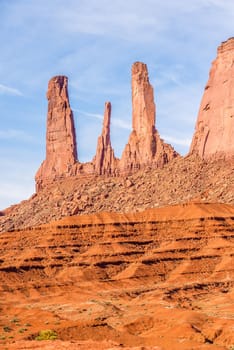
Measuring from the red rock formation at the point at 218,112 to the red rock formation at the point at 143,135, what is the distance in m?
7.60

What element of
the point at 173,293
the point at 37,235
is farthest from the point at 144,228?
the point at 173,293

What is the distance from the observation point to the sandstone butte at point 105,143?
15538cm

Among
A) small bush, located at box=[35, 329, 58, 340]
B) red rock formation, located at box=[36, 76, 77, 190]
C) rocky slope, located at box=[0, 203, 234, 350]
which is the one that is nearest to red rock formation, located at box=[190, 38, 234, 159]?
rocky slope, located at box=[0, 203, 234, 350]

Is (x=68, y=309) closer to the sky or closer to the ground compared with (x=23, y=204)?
closer to the ground

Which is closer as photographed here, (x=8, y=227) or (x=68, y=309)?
(x=68, y=309)

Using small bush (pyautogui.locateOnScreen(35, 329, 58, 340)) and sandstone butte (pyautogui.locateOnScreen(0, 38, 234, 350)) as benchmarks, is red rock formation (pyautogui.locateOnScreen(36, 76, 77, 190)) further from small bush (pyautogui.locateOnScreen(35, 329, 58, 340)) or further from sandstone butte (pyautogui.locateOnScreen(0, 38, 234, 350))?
small bush (pyautogui.locateOnScreen(35, 329, 58, 340))

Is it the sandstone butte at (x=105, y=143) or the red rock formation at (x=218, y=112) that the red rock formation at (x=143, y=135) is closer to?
the sandstone butte at (x=105, y=143)

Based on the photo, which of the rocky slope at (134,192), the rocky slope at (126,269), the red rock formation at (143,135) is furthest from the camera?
the red rock formation at (143,135)

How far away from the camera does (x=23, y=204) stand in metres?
170

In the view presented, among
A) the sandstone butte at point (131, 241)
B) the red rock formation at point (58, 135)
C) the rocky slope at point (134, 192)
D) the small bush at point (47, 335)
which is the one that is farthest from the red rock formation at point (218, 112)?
the small bush at point (47, 335)

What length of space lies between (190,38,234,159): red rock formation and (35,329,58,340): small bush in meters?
92.5

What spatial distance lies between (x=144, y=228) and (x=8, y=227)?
157 feet

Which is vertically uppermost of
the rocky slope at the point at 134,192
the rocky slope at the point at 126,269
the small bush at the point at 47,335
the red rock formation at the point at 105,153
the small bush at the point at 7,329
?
the red rock formation at the point at 105,153

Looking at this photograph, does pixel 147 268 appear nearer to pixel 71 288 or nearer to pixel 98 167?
pixel 71 288
